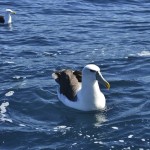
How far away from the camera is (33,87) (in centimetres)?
1798

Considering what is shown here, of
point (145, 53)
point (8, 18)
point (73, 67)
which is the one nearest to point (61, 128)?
point (73, 67)

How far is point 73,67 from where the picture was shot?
2042 cm

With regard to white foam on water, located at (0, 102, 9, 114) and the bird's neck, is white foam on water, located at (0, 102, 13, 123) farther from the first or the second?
the bird's neck

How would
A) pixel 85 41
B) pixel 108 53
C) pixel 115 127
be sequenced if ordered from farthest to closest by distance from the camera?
pixel 85 41 → pixel 108 53 → pixel 115 127

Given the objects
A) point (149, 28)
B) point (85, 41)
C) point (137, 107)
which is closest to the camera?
point (137, 107)

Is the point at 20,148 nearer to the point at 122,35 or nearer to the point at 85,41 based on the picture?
the point at 85,41

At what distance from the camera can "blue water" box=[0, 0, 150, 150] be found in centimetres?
1426

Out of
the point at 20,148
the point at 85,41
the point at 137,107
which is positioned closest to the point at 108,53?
the point at 85,41

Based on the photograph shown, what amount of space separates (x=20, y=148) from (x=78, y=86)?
153 inches

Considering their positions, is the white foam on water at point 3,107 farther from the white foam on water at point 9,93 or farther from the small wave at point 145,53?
the small wave at point 145,53

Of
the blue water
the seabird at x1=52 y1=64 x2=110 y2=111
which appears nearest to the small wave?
the blue water

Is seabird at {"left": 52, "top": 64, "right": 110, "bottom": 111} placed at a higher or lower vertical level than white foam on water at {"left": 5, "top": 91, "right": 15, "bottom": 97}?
higher

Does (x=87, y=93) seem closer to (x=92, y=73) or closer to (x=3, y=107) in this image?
(x=92, y=73)

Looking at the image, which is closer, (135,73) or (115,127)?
(115,127)
